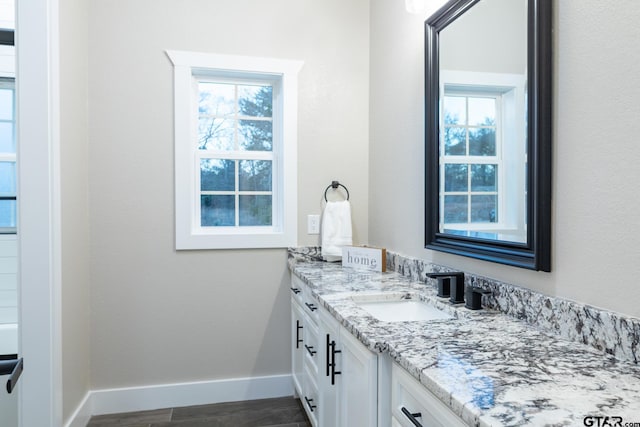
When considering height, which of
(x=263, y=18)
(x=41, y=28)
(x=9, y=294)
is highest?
(x=263, y=18)

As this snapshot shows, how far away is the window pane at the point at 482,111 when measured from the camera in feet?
5.18

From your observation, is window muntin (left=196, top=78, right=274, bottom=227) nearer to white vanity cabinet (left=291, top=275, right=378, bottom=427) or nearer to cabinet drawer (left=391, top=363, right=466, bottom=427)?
white vanity cabinet (left=291, top=275, right=378, bottom=427)

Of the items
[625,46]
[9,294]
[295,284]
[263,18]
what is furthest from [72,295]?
[625,46]

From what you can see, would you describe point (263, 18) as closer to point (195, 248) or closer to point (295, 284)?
point (195, 248)

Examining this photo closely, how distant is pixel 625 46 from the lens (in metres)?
1.06

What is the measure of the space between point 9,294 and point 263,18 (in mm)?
2215

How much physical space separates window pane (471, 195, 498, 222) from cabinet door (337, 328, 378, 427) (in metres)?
0.70

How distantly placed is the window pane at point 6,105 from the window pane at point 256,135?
1.26 meters

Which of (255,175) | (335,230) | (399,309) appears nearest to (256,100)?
(255,175)

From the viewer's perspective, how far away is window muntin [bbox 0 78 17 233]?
228 cm

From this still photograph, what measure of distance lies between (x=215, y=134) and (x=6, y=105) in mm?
1130

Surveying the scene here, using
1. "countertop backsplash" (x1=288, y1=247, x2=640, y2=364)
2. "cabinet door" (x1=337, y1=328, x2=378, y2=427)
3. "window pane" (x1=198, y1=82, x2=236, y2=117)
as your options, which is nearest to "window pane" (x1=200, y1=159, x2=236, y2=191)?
"window pane" (x1=198, y1=82, x2=236, y2=117)

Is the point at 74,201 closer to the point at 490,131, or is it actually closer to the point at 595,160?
the point at 490,131

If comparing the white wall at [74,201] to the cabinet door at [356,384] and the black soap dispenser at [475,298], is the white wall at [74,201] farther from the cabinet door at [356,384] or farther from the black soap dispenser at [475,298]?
the black soap dispenser at [475,298]
